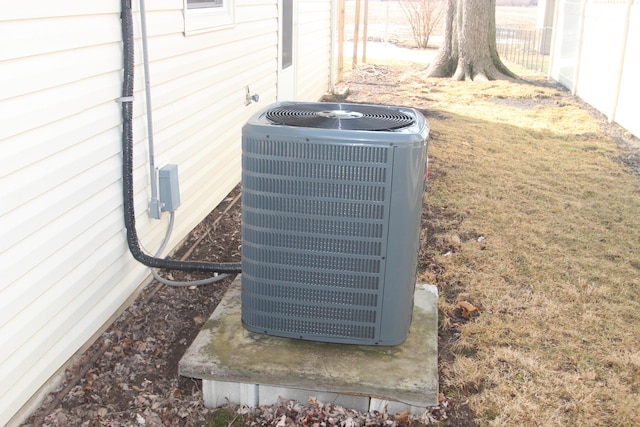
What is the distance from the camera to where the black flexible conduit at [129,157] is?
3.10 m

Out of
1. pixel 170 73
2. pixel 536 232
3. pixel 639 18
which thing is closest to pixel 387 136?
pixel 170 73

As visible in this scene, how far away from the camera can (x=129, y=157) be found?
3191mm

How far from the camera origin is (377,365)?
2668 millimetres

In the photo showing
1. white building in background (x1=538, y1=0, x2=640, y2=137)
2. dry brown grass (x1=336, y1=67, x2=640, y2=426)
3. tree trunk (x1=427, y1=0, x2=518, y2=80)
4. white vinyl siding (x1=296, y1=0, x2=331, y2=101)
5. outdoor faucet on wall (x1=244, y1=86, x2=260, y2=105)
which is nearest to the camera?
dry brown grass (x1=336, y1=67, x2=640, y2=426)

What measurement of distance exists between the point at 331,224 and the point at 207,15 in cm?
253

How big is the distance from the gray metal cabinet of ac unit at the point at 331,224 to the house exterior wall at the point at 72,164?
0.76 meters

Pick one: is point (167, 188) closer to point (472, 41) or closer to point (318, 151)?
point (318, 151)

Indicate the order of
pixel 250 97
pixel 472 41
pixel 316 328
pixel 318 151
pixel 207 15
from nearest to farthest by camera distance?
pixel 318 151 → pixel 316 328 → pixel 207 15 → pixel 250 97 → pixel 472 41

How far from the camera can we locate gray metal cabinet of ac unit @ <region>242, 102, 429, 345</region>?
2.47 metres

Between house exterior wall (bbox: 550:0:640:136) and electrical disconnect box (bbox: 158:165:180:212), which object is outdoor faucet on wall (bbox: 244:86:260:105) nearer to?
electrical disconnect box (bbox: 158:165:180:212)

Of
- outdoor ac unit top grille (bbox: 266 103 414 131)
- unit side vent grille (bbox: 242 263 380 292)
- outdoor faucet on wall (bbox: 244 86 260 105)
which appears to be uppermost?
outdoor ac unit top grille (bbox: 266 103 414 131)

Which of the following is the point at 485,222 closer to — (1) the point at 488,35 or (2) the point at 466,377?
(2) the point at 466,377

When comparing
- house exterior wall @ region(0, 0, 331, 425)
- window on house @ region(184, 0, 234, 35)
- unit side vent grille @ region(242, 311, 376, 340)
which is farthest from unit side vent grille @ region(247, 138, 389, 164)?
window on house @ region(184, 0, 234, 35)

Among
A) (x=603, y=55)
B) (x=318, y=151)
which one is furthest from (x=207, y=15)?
(x=603, y=55)
